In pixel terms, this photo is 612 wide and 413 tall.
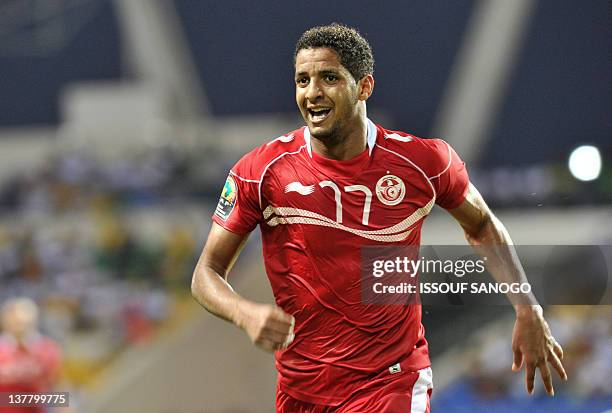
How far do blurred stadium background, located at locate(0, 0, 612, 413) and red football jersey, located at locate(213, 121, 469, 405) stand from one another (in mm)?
3689

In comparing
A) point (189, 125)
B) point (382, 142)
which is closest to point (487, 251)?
point (382, 142)

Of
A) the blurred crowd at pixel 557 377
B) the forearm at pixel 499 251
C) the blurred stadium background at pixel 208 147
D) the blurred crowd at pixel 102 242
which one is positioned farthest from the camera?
the blurred crowd at pixel 102 242

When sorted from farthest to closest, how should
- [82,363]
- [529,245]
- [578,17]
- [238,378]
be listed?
[578,17] < [82,363] < [238,378] < [529,245]

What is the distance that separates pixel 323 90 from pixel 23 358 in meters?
4.11

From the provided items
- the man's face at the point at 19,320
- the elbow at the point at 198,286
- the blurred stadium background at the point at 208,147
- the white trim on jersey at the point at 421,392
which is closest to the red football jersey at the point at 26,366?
the man's face at the point at 19,320

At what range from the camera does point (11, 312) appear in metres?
6.69

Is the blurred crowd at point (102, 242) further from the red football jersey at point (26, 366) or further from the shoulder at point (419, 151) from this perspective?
the shoulder at point (419, 151)

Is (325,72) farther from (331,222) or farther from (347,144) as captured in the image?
(331,222)

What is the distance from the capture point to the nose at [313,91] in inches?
135

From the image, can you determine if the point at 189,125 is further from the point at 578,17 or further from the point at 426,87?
the point at 578,17

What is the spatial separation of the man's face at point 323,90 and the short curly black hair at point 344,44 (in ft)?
0.07

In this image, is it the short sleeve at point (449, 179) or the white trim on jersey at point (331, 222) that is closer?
the white trim on jersey at point (331, 222)

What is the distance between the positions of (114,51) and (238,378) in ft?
34.2

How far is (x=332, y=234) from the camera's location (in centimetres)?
356
